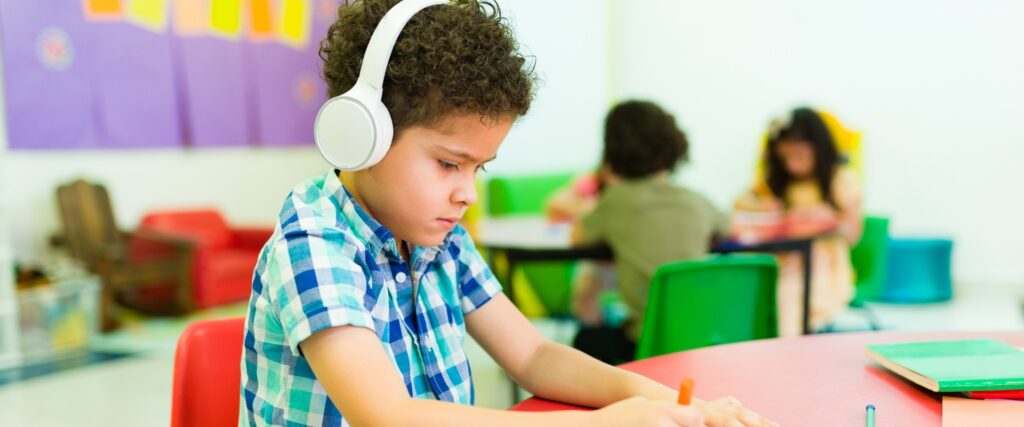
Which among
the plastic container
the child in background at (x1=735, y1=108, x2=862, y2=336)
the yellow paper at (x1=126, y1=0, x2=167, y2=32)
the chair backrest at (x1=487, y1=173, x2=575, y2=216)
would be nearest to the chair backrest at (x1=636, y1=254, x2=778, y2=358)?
the child in background at (x1=735, y1=108, x2=862, y2=336)

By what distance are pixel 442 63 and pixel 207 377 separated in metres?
0.54

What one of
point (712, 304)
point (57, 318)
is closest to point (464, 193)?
point (712, 304)

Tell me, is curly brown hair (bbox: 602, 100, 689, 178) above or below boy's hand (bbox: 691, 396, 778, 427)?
above

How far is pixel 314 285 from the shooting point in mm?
838

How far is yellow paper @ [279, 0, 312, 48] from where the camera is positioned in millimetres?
5766

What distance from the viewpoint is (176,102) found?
517 cm

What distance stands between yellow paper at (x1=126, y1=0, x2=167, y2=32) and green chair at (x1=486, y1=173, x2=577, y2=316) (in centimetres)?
215

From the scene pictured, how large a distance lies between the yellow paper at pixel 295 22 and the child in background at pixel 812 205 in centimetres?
344

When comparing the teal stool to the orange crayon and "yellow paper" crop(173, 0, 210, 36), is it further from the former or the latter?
the orange crayon

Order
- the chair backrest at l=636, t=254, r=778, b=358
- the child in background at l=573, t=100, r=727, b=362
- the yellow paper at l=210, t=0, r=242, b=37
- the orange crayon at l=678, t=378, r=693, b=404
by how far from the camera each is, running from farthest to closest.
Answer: the yellow paper at l=210, t=0, r=242, b=37 < the child in background at l=573, t=100, r=727, b=362 < the chair backrest at l=636, t=254, r=778, b=358 < the orange crayon at l=678, t=378, r=693, b=404

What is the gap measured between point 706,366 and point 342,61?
59 centimetres

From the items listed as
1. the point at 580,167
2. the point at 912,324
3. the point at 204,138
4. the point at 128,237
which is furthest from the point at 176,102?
the point at 912,324

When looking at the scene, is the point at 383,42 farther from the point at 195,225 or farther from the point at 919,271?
the point at 195,225

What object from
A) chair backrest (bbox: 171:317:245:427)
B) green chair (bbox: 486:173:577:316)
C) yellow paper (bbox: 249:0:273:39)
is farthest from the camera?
yellow paper (bbox: 249:0:273:39)
